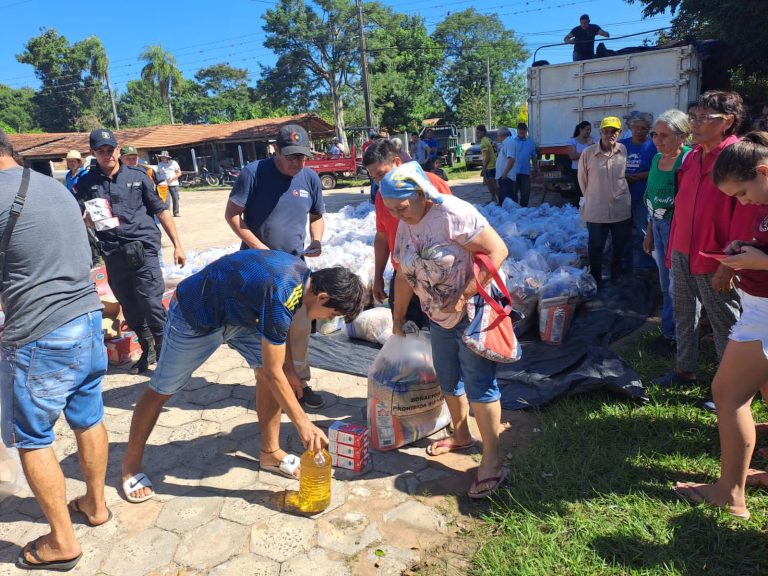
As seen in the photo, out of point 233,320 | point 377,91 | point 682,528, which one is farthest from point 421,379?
point 377,91

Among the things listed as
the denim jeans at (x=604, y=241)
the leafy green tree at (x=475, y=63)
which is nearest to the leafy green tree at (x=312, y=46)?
the leafy green tree at (x=475, y=63)

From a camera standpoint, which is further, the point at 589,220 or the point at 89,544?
the point at 589,220

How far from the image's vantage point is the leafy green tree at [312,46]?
36.4m

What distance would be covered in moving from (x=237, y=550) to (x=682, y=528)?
6.06 ft

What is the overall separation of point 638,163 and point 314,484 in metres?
4.35

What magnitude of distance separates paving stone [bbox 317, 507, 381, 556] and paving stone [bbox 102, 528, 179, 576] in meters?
0.64

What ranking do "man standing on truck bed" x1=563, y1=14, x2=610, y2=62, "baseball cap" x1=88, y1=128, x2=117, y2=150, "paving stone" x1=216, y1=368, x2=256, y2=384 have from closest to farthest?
1. "baseball cap" x1=88, y1=128, x2=117, y2=150
2. "paving stone" x1=216, y1=368, x2=256, y2=384
3. "man standing on truck bed" x1=563, y1=14, x2=610, y2=62

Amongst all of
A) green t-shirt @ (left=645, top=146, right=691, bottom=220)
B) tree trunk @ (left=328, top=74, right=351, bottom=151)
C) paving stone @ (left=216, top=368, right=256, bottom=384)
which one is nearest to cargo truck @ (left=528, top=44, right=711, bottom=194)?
green t-shirt @ (left=645, top=146, right=691, bottom=220)

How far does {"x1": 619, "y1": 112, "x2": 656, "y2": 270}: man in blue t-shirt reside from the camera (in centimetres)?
512

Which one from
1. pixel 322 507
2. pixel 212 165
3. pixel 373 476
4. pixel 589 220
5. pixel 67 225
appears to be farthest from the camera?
pixel 212 165

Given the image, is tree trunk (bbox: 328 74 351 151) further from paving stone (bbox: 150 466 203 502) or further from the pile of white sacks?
paving stone (bbox: 150 466 203 502)

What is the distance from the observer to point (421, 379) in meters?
2.96

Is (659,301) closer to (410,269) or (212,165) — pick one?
(410,269)

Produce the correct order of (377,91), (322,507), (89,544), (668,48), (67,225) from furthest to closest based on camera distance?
(377,91) < (668,48) < (322,507) < (89,544) < (67,225)
